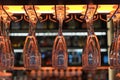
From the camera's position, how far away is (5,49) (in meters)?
1.99

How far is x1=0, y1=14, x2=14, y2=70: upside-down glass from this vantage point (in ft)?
6.42

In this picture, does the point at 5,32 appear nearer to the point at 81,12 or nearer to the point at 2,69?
the point at 2,69

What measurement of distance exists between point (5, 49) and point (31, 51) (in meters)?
0.17

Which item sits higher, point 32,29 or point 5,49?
point 32,29

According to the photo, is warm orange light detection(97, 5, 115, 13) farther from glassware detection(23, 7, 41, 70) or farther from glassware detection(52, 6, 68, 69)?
glassware detection(23, 7, 41, 70)

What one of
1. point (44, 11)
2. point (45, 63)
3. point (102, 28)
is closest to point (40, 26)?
point (45, 63)

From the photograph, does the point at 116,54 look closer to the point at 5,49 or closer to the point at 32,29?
the point at 32,29

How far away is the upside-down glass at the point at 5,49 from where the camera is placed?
1.96m

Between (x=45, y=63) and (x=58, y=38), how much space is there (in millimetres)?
3378

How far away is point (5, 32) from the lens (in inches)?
80.4

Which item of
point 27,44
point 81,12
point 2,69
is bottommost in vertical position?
point 2,69

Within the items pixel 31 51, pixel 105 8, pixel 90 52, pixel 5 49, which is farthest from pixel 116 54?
pixel 5 49

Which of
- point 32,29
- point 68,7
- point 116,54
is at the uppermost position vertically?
point 68,7

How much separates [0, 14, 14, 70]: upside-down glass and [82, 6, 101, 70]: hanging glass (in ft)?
1.48
